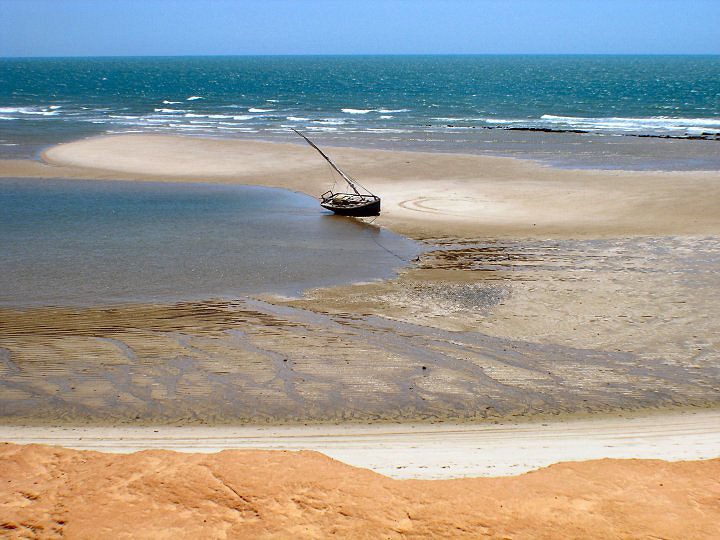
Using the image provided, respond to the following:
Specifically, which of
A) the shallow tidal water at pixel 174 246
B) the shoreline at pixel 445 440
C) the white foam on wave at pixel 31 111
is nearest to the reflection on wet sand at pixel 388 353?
the shoreline at pixel 445 440

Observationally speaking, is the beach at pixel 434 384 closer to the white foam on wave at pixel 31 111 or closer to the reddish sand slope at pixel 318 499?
the reddish sand slope at pixel 318 499

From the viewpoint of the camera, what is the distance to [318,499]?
6.83m

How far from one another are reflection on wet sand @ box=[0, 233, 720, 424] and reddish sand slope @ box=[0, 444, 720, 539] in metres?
3.27

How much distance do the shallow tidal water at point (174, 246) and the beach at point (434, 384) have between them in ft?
3.36

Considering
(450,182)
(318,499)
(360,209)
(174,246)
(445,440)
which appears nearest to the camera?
(318,499)

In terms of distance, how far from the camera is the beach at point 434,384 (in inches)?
278

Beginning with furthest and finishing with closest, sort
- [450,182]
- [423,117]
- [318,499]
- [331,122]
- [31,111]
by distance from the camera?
[31,111], [423,117], [331,122], [450,182], [318,499]

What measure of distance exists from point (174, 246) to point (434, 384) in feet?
35.8

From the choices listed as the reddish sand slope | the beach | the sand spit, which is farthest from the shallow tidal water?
the reddish sand slope

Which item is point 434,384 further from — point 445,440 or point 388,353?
point 445,440

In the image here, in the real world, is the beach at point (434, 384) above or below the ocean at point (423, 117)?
below

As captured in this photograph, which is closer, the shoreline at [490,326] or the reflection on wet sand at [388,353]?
the reflection on wet sand at [388,353]

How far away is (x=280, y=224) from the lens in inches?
917

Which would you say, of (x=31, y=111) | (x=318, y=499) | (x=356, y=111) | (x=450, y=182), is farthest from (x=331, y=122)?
(x=318, y=499)
